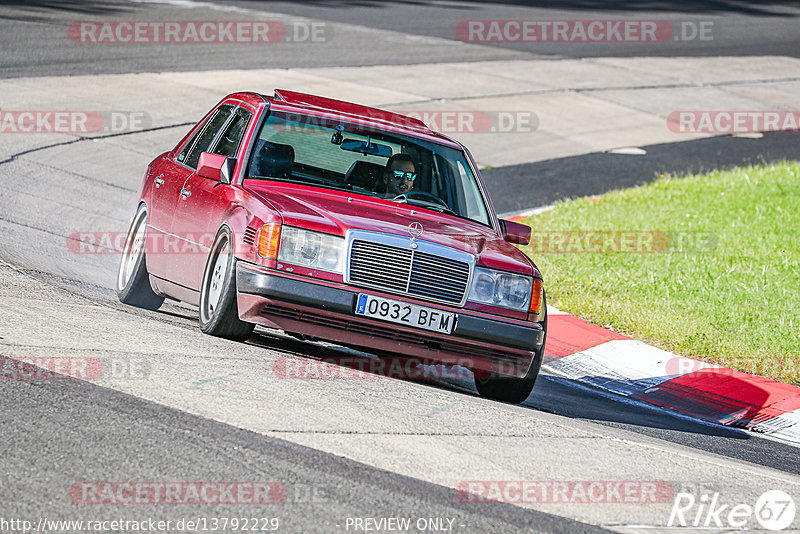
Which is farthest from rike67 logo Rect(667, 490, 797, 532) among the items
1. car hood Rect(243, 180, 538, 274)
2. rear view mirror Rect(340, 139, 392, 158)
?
rear view mirror Rect(340, 139, 392, 158)

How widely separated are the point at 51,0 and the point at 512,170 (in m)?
13.7

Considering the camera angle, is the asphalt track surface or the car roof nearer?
the asphalt track surface

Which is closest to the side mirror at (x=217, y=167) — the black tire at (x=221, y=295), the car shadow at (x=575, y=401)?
the black tire at (x=221, y=295)

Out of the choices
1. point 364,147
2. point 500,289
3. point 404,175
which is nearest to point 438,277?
point 500,289

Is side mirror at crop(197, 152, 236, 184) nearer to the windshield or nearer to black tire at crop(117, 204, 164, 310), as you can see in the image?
the windshield

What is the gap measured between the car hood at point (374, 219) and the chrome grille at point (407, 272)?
126mm

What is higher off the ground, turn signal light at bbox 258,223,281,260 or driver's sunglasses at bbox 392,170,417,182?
driver's sunglasses at bbox 392,170,417,182

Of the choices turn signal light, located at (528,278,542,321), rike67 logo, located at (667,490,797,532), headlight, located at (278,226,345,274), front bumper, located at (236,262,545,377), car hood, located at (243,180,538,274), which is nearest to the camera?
rike67 logo, located at (667,490,797,532)

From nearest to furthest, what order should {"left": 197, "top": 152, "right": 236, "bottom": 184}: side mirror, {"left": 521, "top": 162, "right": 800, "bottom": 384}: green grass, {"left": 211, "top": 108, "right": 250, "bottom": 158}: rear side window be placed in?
{"left": 197, "top": 152, "right": 236, "bottom": 184}: side mirror
{"left": 211, "top": 108, "right": 250, "bottom": 158}: rear side window
{"left": 521, "top": 162, "right": 800, "bottom": 384}: green grass

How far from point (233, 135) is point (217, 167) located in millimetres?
664

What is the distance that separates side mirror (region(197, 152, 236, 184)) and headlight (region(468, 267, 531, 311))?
1.79 meters

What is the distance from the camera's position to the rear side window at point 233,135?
313 inches

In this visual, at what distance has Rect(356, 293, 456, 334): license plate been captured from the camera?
6590 millimetres

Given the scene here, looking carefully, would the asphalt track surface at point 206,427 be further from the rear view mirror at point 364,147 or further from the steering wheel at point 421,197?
the rear view mirror at point 364,147
